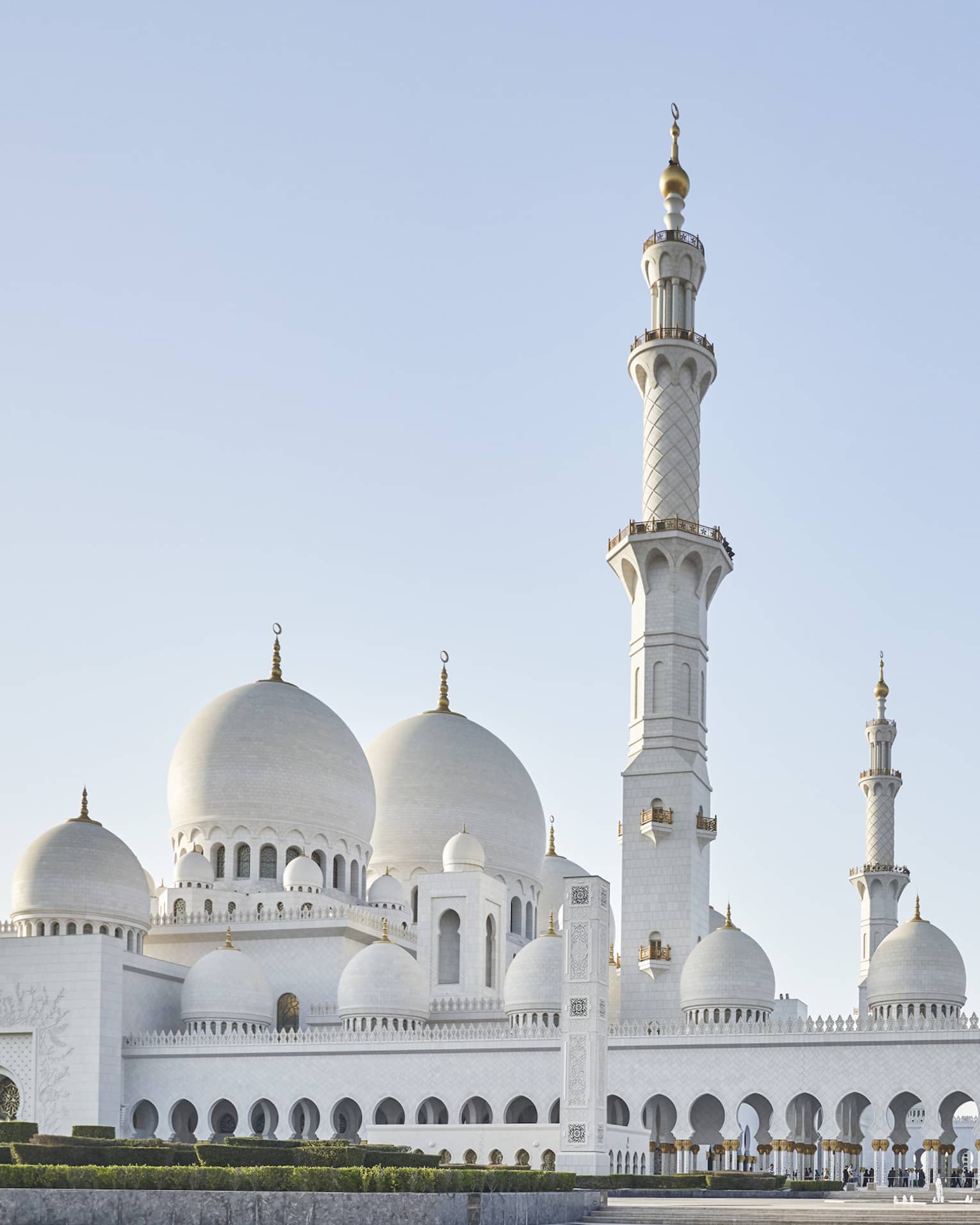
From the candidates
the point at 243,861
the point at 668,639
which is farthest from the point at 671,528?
the point at 243,861

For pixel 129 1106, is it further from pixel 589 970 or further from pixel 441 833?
pixel 589 970

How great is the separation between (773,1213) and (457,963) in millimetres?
23857

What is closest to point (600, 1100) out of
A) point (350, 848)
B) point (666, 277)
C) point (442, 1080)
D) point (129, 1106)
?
point (442, 1080)

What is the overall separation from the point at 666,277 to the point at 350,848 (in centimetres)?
1803

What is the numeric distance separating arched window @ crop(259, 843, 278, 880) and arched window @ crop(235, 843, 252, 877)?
0.33 meters

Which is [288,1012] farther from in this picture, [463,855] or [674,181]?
[674,181]

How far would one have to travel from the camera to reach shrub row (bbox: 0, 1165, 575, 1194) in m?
18.6

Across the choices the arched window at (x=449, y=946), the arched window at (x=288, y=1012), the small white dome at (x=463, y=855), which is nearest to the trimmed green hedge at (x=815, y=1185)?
the arched window at (x=449, y=946)

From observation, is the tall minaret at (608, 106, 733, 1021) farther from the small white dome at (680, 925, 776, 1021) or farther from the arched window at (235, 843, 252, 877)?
the arched window at (235, 843, 252, 877)

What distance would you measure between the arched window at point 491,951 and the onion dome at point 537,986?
5142mm

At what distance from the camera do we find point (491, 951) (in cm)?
4631

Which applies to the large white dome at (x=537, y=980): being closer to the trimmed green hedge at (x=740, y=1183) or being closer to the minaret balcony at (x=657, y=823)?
the minaret balcony at (x=657, y=823)

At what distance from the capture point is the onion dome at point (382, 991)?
134 feet

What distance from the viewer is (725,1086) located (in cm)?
3634
